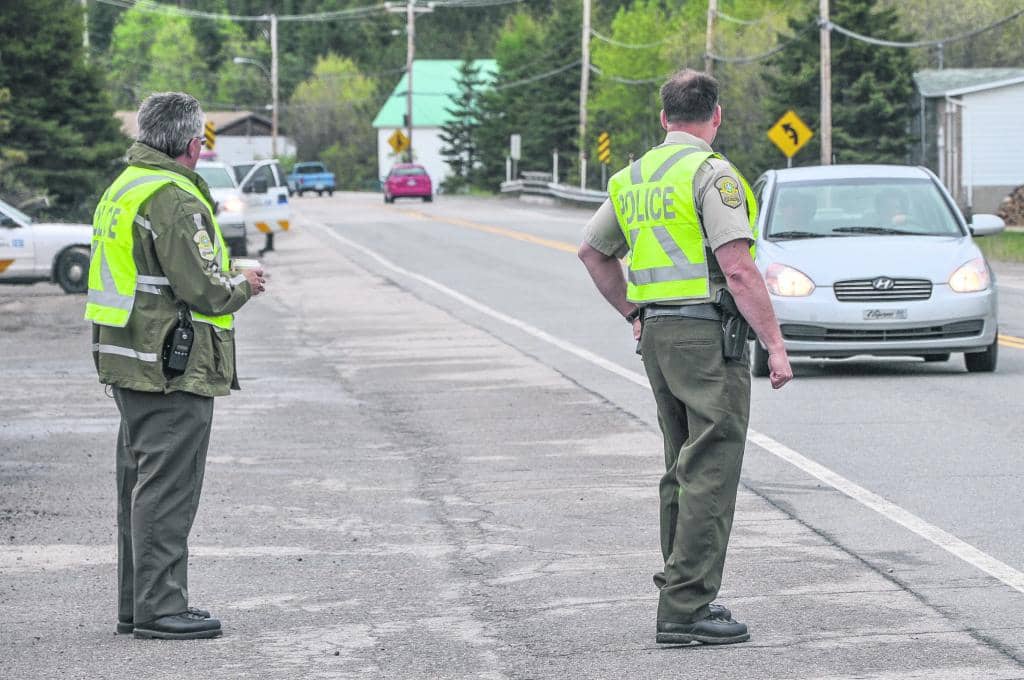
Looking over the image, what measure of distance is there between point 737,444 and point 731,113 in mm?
62176

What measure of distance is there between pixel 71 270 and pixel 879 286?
1437cm

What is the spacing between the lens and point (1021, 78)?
4759 cm

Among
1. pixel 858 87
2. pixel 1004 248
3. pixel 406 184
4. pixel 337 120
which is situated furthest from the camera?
pixel 337 120

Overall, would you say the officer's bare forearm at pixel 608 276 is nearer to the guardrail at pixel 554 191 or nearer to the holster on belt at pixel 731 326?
the holster on belt at pixel 731 326

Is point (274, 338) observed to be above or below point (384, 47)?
below

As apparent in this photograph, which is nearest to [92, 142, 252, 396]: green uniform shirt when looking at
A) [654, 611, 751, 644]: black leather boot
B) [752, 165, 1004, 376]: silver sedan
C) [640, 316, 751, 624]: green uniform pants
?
[640, 316, 751, 624]: green uniform pants

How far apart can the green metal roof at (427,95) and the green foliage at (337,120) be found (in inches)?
90.5

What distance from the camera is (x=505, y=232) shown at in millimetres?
40219

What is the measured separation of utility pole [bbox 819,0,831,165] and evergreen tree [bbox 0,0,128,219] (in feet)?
49.5

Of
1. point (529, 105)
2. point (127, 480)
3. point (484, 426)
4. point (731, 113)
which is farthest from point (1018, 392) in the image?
point (529, 105)

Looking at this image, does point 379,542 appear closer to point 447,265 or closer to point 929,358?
point 929,358

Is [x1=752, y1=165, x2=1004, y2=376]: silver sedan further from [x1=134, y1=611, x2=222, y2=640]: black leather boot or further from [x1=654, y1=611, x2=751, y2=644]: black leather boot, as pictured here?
[x1=134, y1=611, x2=222, y2=640]: black leather boot

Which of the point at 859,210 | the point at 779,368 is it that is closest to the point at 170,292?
the point at 779,368

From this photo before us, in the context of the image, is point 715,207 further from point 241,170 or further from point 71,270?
point 241,170
